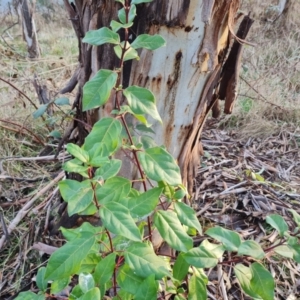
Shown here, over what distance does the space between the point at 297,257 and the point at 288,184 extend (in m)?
0.97

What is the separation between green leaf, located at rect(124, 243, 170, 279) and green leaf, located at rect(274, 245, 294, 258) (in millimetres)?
253

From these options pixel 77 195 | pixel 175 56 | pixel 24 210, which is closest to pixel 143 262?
pixel 77 195

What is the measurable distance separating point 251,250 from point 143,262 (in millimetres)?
221

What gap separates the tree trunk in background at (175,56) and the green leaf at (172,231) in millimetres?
357

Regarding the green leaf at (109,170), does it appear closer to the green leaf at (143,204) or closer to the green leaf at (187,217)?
the green leaf at (143,204)

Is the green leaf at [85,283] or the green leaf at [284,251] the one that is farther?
the green leaf at [284,251]

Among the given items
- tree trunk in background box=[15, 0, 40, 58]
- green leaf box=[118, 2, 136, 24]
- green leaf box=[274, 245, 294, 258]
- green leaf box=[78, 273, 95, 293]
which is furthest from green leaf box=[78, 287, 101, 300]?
tree trunk in background box=[15, 0, 40, 58]

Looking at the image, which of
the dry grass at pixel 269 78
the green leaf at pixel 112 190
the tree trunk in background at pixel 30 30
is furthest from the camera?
the tree trunk in background at pixel 30 30

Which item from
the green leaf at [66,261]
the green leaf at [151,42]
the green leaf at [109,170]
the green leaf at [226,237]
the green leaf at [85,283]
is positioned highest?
the green leaf at [151,42]

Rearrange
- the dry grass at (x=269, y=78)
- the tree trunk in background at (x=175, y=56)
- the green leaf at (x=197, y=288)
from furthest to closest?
1. the dry grass at (x=269, y=78)
2. the tree trunk in background at (x=175, y=56)
3. the green leaf at (x=197, y=288)

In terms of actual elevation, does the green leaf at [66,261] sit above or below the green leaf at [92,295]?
above

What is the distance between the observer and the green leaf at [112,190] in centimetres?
67

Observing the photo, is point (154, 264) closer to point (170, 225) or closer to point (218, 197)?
point (170, 225)

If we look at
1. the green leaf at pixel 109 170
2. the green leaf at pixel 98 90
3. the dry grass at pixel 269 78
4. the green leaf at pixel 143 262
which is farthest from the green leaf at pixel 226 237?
the dry grass at pixel 269 78
